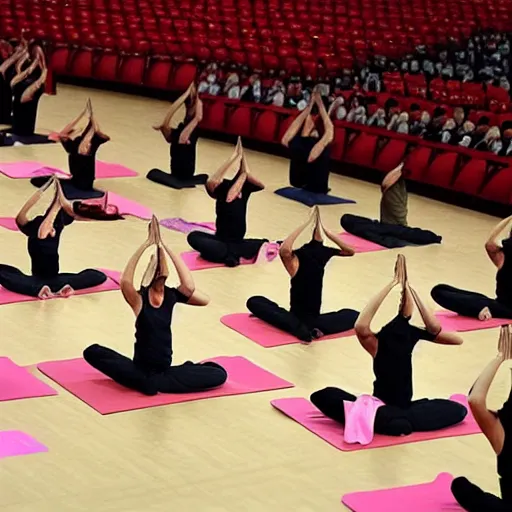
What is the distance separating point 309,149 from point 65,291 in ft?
16.3

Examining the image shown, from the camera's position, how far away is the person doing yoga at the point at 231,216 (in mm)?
12273

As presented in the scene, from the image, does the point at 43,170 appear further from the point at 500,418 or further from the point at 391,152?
the point at 500,418

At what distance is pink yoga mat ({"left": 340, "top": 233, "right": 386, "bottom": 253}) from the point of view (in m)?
12.9

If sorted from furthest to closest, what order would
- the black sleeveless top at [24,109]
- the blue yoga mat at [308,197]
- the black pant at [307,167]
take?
1. the black sleeveless top at [24,109]
2. the black pant at [307,167]
3. the blue yoga mat at [308,197]

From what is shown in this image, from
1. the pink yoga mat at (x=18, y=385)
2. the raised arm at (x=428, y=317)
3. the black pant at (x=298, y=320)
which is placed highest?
the raised arm at (x=428, y=317)

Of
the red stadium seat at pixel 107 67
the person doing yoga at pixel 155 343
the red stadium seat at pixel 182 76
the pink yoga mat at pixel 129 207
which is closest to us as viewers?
the person doing yoga at pixel 155 343

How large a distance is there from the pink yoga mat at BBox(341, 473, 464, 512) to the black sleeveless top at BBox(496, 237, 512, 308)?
3417mm

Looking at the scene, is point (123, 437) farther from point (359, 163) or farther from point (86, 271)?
point (359, 163)

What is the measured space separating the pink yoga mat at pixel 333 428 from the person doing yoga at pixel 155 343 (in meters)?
0.53

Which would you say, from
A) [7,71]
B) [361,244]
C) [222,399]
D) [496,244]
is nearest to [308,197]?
[361,244]

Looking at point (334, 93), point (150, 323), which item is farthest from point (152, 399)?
point (334, 93)

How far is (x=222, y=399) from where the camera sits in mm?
8812

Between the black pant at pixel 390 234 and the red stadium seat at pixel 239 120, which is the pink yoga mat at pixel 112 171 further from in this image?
the black pant at pixel 390 234

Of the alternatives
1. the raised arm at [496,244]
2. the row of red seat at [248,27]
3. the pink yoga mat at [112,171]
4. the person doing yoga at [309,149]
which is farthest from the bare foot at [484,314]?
the row of red seat at [248,27]
